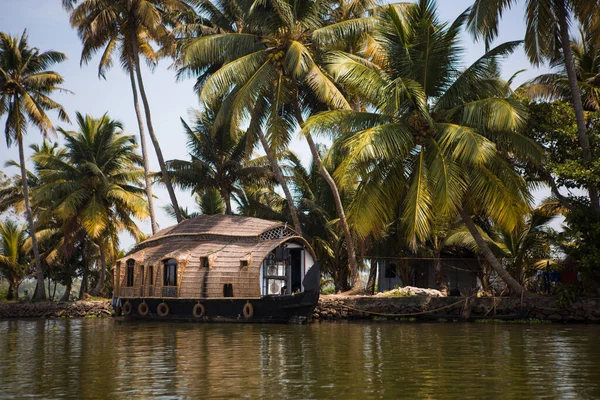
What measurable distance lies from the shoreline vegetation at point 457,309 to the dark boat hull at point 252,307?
1.38 m

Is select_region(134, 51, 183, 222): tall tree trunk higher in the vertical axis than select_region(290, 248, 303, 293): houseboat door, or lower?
higher

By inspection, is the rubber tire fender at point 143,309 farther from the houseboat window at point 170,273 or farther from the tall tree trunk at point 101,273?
the tall tree trunk at point 101,273

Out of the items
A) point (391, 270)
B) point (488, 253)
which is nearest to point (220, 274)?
point (488, 253)

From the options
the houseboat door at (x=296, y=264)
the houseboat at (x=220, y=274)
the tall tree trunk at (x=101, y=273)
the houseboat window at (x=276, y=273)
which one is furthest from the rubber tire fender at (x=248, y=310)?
the tall tree trunk at (x=101, y=273)

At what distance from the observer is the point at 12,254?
35.6 meters

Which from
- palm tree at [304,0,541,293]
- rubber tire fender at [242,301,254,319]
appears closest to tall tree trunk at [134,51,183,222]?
rubber tire fender at [242,301,254,319]

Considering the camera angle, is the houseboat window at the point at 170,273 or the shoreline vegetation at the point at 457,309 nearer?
the shoreline vegetation at the point at 457,309

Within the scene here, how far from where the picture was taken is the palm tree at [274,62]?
22.5 metres

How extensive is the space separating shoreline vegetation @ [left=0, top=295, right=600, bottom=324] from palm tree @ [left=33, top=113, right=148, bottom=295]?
12.2m

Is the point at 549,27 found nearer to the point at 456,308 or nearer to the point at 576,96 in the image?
the point at 576,96

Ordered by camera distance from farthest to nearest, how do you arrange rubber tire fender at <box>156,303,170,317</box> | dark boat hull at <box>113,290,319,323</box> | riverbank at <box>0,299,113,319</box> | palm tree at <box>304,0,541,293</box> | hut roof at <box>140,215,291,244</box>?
riverbank at <box>0,299,113,319</box> → rubber tire fender at <box>156,303,170,317</box> → hut roof at <box>140,215,291,244</box> → dark boat hull at <box>113,290,319,323</box> → palm tree at <box>304,0,541,293</box>

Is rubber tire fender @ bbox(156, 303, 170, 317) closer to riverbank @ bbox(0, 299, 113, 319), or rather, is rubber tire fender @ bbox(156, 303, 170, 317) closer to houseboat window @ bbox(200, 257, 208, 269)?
houseboat window @ bbox(200, 257, 208, 269)

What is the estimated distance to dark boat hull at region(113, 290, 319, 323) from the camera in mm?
21062

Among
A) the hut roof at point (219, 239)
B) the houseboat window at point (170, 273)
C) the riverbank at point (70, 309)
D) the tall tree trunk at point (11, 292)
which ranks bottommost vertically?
the riverbank at point (70, 309)
